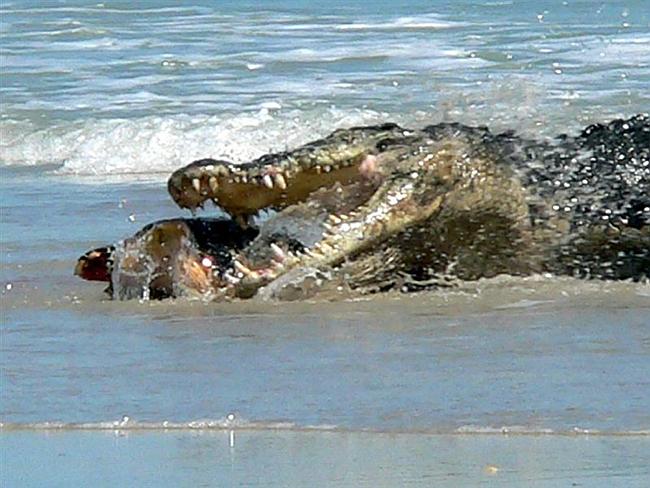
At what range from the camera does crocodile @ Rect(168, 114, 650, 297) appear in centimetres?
652

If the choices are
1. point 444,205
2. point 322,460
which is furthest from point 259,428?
point 444,205

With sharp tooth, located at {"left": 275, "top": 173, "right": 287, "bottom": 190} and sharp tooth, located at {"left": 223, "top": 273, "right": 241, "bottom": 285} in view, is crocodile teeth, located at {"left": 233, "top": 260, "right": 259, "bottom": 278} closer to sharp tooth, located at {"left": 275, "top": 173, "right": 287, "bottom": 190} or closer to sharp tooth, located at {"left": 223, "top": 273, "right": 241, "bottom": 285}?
sharp tooth, located at {"left": 223, "top": 273, "right": 241, "bottom": 285}

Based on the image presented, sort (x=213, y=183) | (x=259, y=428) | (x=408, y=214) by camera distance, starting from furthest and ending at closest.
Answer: (x=408, y=214) < (x=213, y=183) < (x=259, y=428)

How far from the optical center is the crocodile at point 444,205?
257 inches

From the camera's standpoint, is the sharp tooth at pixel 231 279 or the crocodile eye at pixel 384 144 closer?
the sharp tooth at pixel 231 279

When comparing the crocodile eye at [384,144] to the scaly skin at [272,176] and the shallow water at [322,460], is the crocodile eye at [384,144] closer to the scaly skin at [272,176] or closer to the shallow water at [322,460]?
the scaly skin at [272,176]

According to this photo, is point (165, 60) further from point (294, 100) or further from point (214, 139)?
point (214, 139)

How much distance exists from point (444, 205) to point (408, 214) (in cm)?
15

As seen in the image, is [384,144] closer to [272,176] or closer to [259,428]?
[272,176]

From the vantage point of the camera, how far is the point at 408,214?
658 centimetres

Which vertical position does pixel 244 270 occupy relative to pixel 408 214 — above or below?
below

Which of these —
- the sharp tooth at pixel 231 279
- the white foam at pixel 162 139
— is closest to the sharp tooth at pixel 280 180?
the sharp tooth at pixel 231 279

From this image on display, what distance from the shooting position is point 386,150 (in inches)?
265

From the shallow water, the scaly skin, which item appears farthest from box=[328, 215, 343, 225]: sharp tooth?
the shallow water
